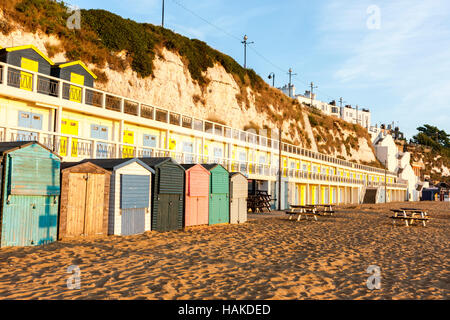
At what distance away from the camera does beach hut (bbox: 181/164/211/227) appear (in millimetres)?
16344

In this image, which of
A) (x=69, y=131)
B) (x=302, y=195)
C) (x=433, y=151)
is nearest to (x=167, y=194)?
(x=69, y=131)

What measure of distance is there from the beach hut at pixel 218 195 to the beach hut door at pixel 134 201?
14.0 feet

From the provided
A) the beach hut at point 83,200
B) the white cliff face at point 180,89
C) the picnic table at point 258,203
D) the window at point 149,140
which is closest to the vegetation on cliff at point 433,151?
the white cliff face at point 180,89

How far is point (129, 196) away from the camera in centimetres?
1355

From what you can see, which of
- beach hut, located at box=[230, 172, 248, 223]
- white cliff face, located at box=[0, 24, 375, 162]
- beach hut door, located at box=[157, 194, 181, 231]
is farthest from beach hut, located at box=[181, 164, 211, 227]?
white cliff face, located at box=[0, 24, 375, 162]

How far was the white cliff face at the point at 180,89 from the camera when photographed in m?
30.2

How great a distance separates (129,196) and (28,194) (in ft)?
11.9

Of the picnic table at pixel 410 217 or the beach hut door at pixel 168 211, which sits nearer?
the beach hut door at pixel 168 211

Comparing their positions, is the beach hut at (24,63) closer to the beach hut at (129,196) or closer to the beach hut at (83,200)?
the beach hut at (129,196)

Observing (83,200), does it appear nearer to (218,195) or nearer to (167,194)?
(167,194)

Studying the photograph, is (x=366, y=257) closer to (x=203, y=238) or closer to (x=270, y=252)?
(x=270, y=252)

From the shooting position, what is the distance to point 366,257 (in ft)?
33.4

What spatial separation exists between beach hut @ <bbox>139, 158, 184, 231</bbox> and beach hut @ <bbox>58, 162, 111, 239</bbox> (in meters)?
2.24
